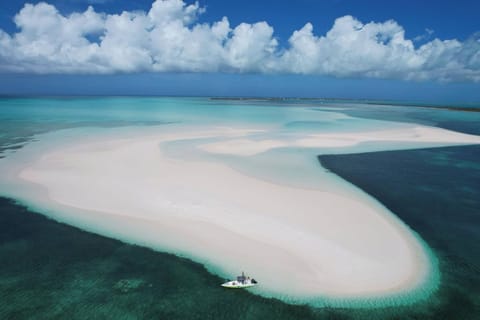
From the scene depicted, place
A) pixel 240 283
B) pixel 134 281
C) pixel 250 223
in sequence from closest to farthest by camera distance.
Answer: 1. pixel 240 283
2. pixel 134 281
3. pixel 250 223

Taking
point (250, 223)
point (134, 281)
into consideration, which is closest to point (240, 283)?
point (134, 281)

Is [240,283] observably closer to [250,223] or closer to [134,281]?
[134,281]

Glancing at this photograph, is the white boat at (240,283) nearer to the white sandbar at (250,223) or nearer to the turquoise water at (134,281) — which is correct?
the turquoise water at (134,281)

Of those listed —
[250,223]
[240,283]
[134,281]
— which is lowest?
[134,281]

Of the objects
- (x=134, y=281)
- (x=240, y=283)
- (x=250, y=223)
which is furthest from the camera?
(x=250, y=223)

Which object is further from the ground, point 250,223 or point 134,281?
point 250,223

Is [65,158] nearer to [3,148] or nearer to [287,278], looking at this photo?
[3,148]

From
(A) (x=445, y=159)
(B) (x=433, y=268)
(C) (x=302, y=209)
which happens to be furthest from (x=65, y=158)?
(A) (x=445, y=159)

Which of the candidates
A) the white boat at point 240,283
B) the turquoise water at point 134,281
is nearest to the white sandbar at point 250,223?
the white boat at point 240,283
